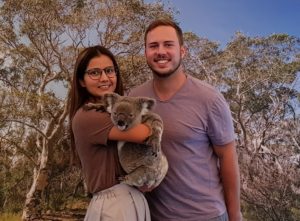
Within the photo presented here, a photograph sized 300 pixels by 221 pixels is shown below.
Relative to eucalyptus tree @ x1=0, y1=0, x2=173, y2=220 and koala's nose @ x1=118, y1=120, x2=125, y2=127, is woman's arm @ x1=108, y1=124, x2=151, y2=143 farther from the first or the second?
eucalyptus tree @ x1=0, y1=0, x2=173, y2=220

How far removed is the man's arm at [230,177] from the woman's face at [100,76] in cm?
53

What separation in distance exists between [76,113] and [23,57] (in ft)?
35.5

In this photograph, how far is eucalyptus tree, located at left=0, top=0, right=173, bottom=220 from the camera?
10.5 m

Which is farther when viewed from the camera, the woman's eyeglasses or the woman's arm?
the woman's eyeglasses

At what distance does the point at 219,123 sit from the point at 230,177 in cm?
26

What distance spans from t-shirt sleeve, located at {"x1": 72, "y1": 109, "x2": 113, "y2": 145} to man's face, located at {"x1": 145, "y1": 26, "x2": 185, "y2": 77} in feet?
1.03

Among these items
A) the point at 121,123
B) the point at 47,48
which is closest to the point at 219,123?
the point at 121,123

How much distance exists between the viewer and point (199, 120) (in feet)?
5.84

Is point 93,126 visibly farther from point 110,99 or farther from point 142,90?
point 142,90

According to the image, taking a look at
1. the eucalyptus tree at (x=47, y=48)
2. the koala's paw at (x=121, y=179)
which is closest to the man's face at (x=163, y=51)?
the koala's paw at (x=121, y=179)

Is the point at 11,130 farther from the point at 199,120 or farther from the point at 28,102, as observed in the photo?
the point at 199,120

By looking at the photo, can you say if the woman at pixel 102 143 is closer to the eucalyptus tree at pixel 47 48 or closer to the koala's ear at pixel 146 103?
the koala's ear at pixel 146 103

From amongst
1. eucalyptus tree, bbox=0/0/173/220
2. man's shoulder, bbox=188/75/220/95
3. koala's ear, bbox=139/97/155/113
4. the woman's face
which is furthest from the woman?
eucalyptus tree, bbox=0/0/173/220

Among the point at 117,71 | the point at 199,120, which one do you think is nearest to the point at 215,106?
the point at 199,120
